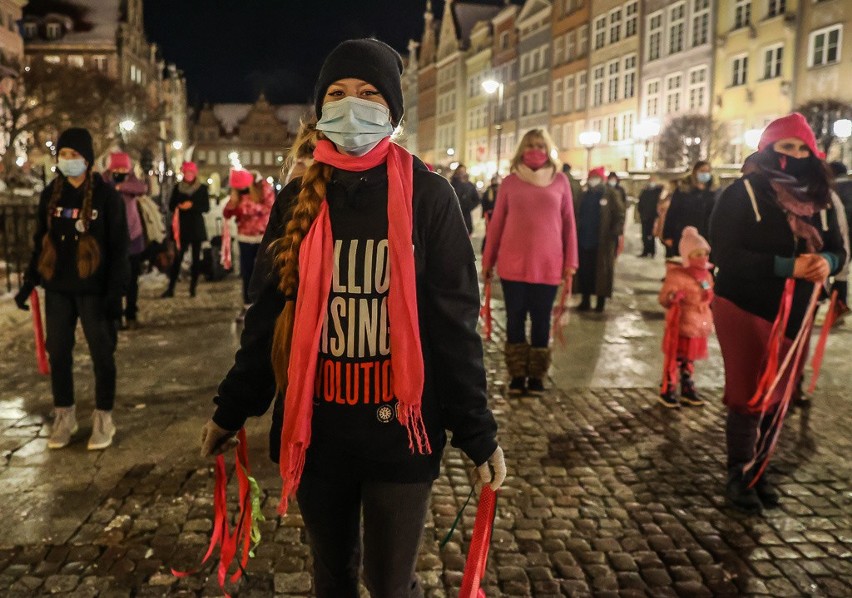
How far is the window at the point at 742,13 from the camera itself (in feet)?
108

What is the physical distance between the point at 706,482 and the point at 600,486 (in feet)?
2.05

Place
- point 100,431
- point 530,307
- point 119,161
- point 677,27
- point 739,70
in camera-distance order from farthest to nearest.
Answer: point 677,27
point 739,70
point 119,161
point 530,307
point 100,431

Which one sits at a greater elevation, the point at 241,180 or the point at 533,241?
the point at 241,180

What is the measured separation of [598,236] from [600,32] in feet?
128

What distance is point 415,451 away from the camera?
2299 millimetres

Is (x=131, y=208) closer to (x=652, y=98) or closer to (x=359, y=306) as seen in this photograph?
(x=359, y=306)

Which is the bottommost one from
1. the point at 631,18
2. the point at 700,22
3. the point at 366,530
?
the point at 366,530

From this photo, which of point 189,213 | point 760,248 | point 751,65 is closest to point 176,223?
point 189,213

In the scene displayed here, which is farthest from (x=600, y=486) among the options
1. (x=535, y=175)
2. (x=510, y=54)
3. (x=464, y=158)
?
(x=464, y=158)

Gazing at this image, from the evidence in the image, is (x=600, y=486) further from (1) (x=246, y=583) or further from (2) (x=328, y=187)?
(2) (x=328, y=187)

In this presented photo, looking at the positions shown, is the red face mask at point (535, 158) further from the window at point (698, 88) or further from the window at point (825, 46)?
the window at point (698, 88)

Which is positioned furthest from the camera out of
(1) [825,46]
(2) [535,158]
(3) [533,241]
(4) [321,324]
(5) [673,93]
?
(5) [673,93]

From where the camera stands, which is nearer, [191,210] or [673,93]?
[191,210]

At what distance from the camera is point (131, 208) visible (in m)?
9.19
